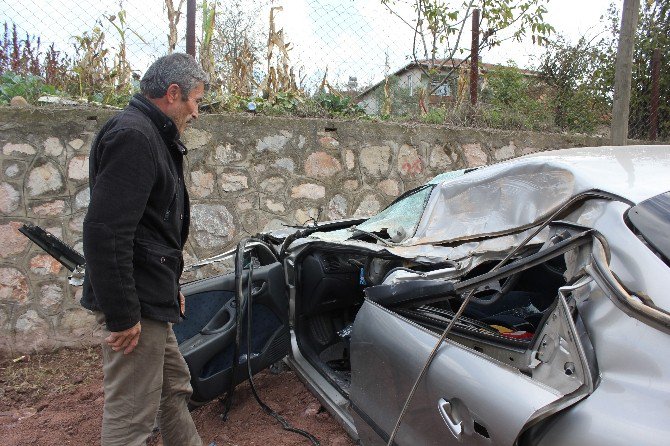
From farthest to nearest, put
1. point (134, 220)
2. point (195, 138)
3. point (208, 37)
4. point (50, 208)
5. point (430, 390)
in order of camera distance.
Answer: point (208, 37)
point (195, 138)
point (50, 208)
point (134, 220)
point (430, 390)

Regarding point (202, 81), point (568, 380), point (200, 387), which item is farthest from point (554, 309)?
point (200, 387)

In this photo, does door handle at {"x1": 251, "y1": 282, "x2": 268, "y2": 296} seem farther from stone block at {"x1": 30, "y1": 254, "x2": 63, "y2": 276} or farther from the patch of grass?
stone block at {"x1": 30, "y1": 254, "x2": 63, "y2": 276}

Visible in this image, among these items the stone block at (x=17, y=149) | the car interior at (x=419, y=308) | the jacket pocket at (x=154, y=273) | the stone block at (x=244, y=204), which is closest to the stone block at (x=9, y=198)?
the stone block at (x=17, y=149)

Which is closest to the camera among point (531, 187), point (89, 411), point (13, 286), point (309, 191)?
point (531, 187)

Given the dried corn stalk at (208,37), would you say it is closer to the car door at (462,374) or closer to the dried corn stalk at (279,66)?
the dried corn stalk at (279,66)

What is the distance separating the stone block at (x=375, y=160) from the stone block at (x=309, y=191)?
484mm

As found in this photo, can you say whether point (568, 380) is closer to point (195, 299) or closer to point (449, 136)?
point (195, 299)

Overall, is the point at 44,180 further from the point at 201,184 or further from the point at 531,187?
the point at 531,187

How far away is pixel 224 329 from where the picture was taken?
9.89ft

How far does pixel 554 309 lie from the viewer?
1.58 meters

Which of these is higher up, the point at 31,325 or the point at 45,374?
the point at 31,325

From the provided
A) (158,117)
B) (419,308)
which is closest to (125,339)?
(158,117)

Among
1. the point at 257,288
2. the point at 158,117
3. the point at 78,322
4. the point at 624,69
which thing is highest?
the point at 624,69

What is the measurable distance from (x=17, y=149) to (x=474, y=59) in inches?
191
